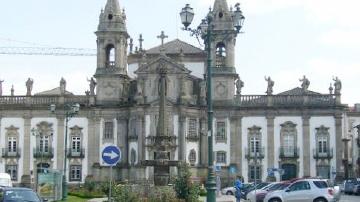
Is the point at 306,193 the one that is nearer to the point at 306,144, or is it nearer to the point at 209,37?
the point at 209,37

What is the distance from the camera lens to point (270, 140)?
7362cm

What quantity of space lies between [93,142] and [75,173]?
375 centimetres

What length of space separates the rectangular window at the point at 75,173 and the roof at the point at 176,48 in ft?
51.2

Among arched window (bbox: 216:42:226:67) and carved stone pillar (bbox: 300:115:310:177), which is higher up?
arched window (bbox: 216:42:226:67)

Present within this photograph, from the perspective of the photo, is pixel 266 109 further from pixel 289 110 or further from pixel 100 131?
pixel 100 131

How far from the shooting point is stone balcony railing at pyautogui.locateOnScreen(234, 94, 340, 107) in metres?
74.1

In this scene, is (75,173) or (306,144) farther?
(75,173)

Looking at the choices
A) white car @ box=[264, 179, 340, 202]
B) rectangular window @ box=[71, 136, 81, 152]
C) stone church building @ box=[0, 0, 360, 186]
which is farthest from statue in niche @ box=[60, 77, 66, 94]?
white car @ box=[264, 179, 340, 202]

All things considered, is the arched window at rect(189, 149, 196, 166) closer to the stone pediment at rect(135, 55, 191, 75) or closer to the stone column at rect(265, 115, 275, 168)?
the stone column at rect(265, 115, 275, 168)

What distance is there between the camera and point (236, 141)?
73625 millimetres

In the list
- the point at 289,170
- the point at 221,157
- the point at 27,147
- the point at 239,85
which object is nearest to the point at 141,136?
the point at 221,157

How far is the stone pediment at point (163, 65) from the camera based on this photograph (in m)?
71.6

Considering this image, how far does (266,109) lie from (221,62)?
22.7 feet

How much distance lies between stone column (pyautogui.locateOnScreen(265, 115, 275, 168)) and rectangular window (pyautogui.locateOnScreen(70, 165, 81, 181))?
64.5 ft
